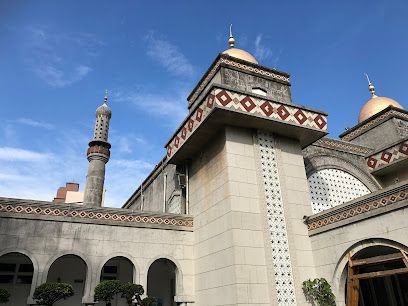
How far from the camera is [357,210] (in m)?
9.28

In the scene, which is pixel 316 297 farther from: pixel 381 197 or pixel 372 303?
pixel 372 303

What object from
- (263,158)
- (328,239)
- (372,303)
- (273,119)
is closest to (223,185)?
(263,158)

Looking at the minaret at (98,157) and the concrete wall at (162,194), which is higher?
the minaret at (98,157)

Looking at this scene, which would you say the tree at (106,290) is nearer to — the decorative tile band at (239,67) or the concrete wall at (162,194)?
the concrete wall at (162,194)

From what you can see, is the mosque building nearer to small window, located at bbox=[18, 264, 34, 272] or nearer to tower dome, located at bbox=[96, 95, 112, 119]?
small window, located at bbox=[18, 264, 34, 272]

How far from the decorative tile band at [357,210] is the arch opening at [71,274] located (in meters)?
9.06

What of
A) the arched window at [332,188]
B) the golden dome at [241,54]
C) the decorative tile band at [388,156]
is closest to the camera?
the arched window at [332,188]

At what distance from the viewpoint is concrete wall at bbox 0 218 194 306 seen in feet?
32.5

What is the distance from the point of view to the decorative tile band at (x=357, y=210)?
8391 mm

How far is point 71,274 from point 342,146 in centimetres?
1303

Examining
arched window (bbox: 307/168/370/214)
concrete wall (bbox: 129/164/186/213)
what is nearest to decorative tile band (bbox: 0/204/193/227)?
concrete wall (bbox: 129/164/186/213)

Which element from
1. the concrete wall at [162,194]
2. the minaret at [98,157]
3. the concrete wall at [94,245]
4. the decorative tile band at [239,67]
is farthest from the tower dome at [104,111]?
the concrete wall at [94,245]

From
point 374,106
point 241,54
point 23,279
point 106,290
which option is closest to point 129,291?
point 106,290

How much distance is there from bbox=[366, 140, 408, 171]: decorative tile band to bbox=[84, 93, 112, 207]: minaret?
551 inches
